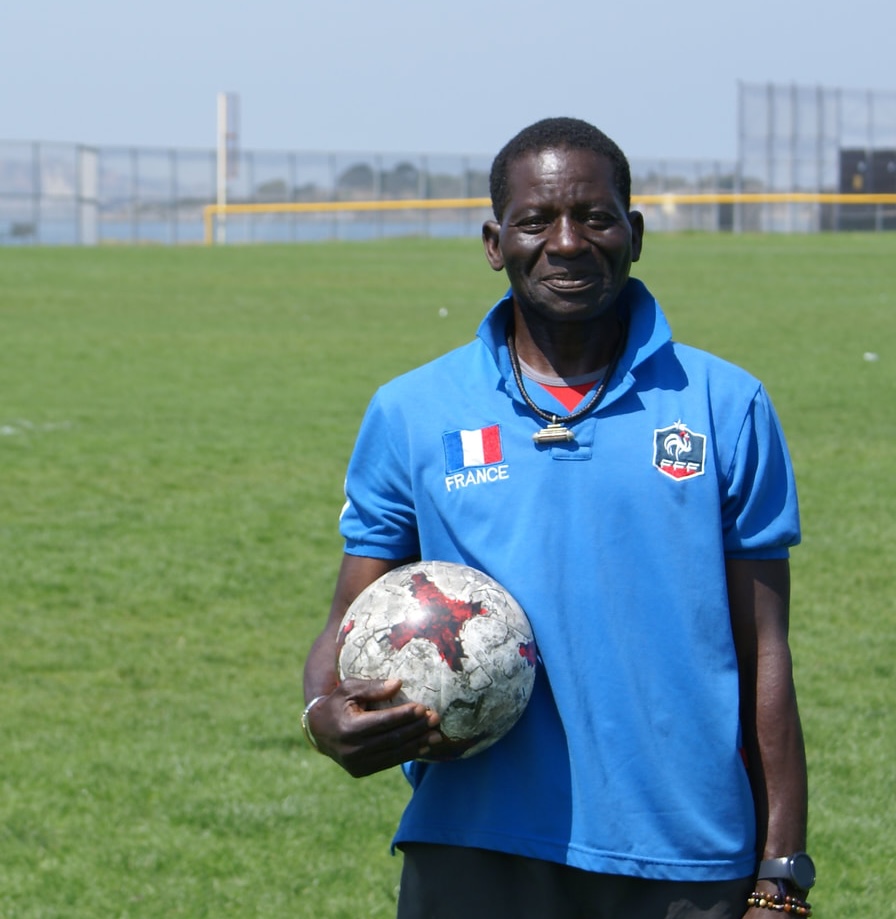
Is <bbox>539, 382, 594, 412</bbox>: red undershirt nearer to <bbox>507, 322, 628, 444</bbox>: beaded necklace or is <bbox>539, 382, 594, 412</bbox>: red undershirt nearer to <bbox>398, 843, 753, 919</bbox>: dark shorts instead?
<bbox>507, 322, 628, 444</bbox>: beaded necklace

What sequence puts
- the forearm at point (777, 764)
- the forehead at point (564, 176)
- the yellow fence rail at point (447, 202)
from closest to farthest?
the forearm at point (777, 764), the forehead at point (564, 176), the yellow fence rail at point (447, 202)

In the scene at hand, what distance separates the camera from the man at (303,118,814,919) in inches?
99.7

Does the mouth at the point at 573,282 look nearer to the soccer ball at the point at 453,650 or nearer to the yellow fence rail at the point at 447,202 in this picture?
the soccer ball at the point at 453,650

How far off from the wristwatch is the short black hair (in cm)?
108

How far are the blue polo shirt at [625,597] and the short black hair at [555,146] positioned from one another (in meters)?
0.34

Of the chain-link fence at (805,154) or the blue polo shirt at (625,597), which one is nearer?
the blue polo shirt at (625,597)

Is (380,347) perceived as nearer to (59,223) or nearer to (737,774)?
(737,774)

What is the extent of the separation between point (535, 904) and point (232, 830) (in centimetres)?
285

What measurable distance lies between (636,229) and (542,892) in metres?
1.12

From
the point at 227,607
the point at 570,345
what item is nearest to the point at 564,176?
the point at 570,345

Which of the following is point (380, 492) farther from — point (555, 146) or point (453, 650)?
point (555, 146)

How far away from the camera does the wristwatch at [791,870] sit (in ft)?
8.32

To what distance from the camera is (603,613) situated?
8.30 feet

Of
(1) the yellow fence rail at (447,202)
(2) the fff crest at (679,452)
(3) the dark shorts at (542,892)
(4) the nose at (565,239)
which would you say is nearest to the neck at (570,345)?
(4) the nose at (565,239)
